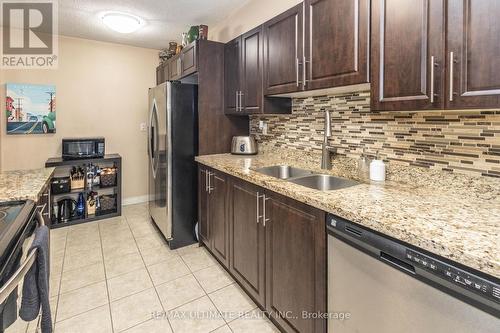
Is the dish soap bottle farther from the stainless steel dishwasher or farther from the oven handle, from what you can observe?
the oven handle

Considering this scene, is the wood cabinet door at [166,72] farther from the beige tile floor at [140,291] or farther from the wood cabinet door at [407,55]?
the wood cabinet door at [407,55]

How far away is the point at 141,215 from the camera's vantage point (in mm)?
3764

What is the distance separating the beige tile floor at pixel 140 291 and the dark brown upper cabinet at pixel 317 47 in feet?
5.11

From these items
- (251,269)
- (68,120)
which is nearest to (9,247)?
(251,269)

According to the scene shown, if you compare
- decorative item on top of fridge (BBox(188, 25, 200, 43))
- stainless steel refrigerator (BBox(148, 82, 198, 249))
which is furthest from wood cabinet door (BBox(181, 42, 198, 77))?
stainless steel refrigerator (BBox(148, 82, 198, 249))

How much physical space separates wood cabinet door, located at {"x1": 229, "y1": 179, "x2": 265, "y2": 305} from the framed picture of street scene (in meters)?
3.04

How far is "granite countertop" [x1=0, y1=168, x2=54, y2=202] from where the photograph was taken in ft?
4.63

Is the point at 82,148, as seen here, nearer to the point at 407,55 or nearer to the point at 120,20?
the point at 120,20

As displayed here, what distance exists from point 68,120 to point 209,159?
252 cm

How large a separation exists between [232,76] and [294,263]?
187 centimetres

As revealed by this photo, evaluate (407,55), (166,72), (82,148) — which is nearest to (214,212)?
(407,55)

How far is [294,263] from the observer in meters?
1.41

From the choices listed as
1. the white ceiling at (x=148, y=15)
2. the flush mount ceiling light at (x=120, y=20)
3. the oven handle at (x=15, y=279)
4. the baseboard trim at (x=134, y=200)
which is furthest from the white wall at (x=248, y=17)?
the baseboard trim at (x=134, y=200)

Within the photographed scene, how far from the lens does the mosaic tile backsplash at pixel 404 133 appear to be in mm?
1244
